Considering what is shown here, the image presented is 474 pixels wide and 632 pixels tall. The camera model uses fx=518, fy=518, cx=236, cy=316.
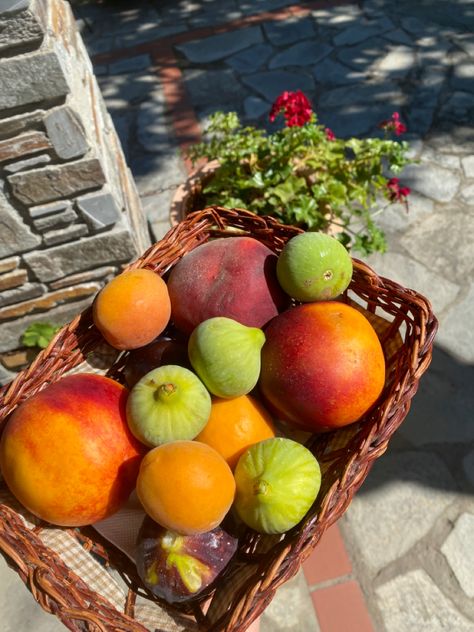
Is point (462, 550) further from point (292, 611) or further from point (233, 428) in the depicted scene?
point (233, 428)

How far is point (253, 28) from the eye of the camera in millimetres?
4816

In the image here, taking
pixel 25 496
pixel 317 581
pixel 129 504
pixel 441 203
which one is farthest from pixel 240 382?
pixel 441 203

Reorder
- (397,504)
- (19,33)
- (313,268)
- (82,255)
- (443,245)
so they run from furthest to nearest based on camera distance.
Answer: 1. (443,245)
2. (82,255)
3. (397,504)
4. (19,33)
5. (313,268)

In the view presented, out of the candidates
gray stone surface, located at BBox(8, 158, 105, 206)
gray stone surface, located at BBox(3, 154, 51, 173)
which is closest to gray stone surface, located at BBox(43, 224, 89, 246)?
gray stone surface, located at BBox(8, 158, 105, 206)

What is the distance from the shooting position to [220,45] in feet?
15.4

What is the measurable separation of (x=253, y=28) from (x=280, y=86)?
1161mm

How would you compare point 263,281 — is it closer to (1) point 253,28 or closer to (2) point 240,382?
(2) point 240,382

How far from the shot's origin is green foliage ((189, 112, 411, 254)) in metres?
2.22

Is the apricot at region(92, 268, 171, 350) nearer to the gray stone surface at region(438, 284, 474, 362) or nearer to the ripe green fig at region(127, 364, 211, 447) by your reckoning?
the ripe green fig at region(127, 364, 211, 447)

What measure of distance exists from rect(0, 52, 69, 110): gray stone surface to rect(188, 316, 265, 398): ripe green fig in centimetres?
106

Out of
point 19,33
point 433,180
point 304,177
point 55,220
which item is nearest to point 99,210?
point 55,220

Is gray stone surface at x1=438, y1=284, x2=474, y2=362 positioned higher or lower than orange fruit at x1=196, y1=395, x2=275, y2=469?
lower

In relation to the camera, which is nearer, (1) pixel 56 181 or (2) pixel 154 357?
(2) pixel 154 357

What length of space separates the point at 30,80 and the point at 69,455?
4.00 ft
